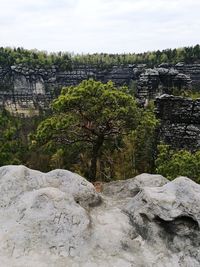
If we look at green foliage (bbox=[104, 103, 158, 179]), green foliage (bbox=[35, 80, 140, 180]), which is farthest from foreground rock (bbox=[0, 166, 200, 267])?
green foliage (bbox=[104, 103, 158, 179])

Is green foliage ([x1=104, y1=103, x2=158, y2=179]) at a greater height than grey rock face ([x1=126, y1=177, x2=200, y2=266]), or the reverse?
grey rock face ([x1=126, y1=177, x2=200, y2=266])

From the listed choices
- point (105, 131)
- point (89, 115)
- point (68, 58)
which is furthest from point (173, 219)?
point (68, 58)

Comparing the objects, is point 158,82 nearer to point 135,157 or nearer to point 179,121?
point 135,157

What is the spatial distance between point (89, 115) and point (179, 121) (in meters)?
8.78

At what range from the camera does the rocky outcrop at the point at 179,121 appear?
2417cm

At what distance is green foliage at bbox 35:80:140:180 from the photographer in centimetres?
1681

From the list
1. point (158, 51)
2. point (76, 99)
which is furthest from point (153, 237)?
point (158, 51)

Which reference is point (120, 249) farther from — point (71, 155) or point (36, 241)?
point (71, 155)

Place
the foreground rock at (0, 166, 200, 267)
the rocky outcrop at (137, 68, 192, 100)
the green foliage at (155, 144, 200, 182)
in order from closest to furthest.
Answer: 1. the foreground rock at (0, 166, 200, 267)
2. the green foliage at (155, 144, 200, 182)
3. the rocky outcrop at (137, 68, 192, 100)

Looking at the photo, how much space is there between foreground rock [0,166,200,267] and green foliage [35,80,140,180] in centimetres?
888

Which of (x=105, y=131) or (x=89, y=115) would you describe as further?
(x=105, y=131)

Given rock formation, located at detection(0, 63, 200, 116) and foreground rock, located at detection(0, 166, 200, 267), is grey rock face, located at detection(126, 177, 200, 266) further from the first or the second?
rock formation, located at detection(0, 63, 200, 116)

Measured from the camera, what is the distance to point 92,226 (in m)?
7.12

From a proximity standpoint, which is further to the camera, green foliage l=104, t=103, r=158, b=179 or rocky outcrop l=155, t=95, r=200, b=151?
green foliage l=104, t=103, r=158, b=179
